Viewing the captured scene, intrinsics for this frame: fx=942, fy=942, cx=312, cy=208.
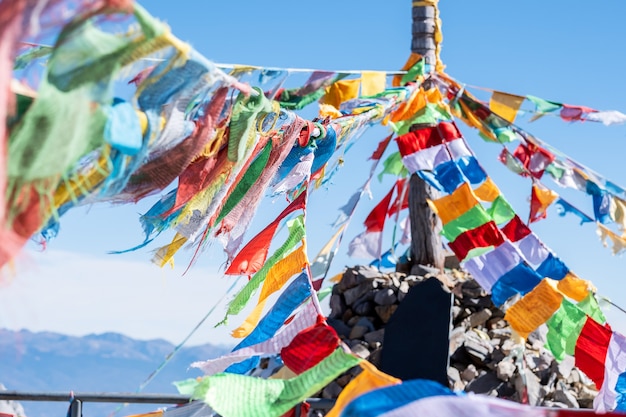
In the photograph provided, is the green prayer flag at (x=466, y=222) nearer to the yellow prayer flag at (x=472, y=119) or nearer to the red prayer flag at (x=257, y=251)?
the yellow prayer flag at (x=472, y=119)

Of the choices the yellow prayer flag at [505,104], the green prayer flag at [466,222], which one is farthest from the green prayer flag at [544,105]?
the green prayer flag at [466,222]

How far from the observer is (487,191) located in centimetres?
668

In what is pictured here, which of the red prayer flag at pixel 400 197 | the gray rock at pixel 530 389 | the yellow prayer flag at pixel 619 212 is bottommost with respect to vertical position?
the gray rock at pixel 530 389

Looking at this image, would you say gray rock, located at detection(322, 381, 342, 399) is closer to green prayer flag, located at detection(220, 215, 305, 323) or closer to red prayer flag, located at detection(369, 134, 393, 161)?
red prayer flag, located at detection(369, 134, 393, 161)

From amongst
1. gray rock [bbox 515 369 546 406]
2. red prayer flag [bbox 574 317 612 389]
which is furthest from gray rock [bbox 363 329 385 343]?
red prayer flag [bbox 574 317 612 389]

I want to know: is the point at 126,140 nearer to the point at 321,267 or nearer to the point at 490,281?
the point at 490,281

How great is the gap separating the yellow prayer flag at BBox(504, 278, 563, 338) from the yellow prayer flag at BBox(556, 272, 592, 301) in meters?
0.34

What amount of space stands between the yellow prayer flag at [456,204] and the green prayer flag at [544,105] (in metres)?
1.28

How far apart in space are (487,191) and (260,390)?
15.4ft

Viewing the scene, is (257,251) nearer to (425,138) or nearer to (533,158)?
(425,138)

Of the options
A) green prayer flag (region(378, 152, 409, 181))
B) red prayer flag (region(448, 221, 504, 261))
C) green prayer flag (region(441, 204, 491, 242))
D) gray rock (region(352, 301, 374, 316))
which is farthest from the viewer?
green prayer flag (region(378, 152, 409, 181))

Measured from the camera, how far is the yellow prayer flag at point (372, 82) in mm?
6977

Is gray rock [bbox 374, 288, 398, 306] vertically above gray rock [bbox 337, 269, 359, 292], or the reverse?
gray rock [bbox 337, 269, 359, 292]

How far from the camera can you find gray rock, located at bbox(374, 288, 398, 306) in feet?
24.5
